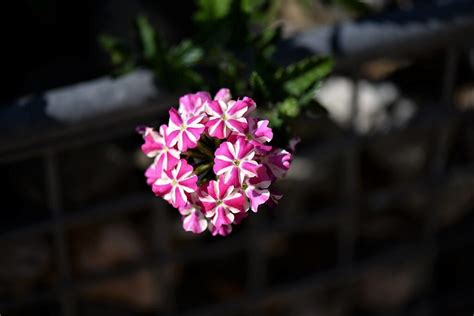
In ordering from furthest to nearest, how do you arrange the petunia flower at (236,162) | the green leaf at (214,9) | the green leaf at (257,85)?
the green leaf at (214,9), the green leaf at (257,85), the petunia flower at (236,162)

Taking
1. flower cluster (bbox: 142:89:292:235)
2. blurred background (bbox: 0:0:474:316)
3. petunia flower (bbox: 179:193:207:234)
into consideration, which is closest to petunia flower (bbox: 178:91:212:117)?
flower cluster (bbox: 142:89:292:235)

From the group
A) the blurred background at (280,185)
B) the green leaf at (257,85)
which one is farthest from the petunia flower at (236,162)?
the blurred background at (280,185)

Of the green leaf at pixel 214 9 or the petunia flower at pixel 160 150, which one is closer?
the petunia flower at pixel 160 150

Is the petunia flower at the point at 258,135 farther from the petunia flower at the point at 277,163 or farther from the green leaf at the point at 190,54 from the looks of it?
the green leaf at the point at 190,54

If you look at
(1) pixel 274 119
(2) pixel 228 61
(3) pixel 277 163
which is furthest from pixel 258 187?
(2) pixel 228 61

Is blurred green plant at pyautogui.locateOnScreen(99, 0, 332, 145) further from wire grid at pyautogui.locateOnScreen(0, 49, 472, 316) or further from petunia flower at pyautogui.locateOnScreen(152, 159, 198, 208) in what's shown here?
petunia flower at pyautogui.locateOnScreen(152, 159, 198, 208)

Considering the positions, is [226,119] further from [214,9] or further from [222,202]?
[214,9]
